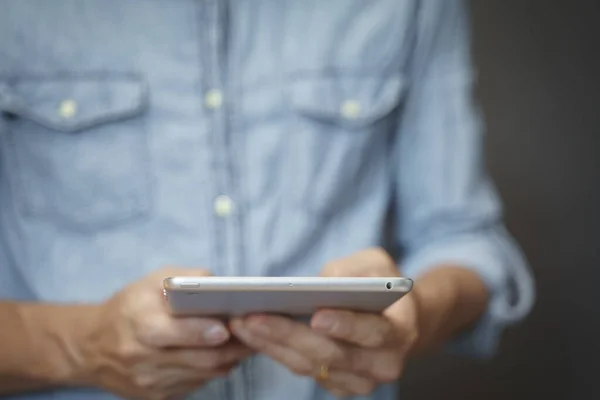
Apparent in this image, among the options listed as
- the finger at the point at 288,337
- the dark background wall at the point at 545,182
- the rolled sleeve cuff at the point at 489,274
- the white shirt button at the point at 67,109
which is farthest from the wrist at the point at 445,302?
the dark background wall at the point at 545,182

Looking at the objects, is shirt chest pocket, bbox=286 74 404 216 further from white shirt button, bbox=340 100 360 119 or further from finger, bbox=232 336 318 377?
finger, bbox=232 336 318 377

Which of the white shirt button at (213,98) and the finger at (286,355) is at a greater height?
the white shirt button at (213,98)

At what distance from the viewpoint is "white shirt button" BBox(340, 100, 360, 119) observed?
0.61 meters

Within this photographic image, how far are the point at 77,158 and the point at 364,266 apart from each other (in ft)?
0.93

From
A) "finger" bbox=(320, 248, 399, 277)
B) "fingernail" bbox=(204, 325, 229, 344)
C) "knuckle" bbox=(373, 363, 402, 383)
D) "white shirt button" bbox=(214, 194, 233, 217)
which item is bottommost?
"knuckle" bbox=(373, 363, 402, 383)

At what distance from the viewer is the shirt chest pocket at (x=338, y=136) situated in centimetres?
59

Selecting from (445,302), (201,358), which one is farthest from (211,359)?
(445,302)

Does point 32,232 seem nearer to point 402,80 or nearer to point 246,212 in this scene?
point 246,212

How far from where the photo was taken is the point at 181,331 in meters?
0.42

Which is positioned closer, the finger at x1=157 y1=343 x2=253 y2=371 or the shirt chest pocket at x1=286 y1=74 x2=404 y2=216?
the finger at x1=157 y1=343 x2=253 y2=371

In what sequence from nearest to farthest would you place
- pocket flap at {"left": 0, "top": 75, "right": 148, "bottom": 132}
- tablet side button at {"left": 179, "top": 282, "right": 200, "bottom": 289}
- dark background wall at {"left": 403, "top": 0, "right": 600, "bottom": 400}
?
tablet side button at {"left": 179, "top": 282, "right": 200, "bottom": 289}, pocket flap at {"left": 0, "top": 75, "right": 148, "bottom": 132}, dark background wall at {"left": 403, "top": 0, "right": 600, "bottom": 400}

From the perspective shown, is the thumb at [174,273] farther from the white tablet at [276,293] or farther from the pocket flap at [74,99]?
the pocket flap at [74,99]

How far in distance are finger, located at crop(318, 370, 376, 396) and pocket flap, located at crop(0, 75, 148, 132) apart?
0.29 m

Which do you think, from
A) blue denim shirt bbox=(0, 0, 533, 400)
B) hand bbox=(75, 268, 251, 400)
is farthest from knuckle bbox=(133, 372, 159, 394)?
blue denim shirt bbox=(0, 0, 533, 400)
